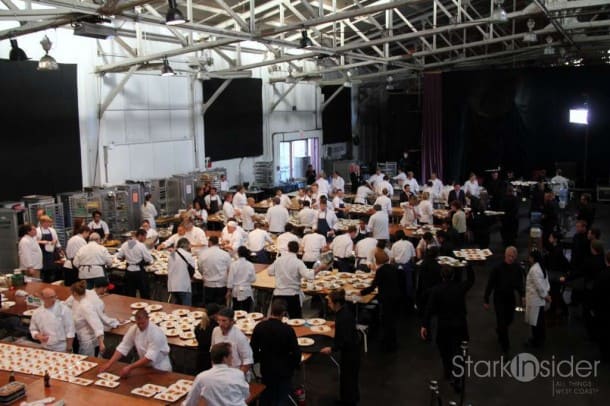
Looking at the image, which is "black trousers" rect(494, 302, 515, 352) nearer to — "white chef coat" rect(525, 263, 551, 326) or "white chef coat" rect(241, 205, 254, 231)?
"white chef coat" rect(525, 263, 551, 326)

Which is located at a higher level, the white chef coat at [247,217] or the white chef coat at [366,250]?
the white chef coat at [247,217]

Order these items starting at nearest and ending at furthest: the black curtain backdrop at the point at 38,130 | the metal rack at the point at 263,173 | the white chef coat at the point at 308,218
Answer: the black curtain backdrop at the point at 38,130, the white chef coat at the point at 308,218, the metal rack at the point at 263,173

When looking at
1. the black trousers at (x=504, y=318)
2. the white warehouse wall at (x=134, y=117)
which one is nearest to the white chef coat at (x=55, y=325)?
the black trousers at (x=504, y=318)

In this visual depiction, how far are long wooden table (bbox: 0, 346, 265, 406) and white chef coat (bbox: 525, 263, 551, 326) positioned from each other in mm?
4001

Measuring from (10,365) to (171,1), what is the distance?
431cm

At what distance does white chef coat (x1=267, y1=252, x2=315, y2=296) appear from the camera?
7734 millimetres

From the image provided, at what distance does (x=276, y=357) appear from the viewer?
17.9 ft

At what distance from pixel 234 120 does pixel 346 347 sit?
43.0ft

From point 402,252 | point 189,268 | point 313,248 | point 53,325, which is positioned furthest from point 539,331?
point 53,325

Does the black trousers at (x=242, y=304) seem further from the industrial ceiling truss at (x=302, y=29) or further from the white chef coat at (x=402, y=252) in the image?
the industrial ceiling truss at (x=302, y=29)

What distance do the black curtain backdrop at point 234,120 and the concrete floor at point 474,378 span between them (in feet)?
33.3

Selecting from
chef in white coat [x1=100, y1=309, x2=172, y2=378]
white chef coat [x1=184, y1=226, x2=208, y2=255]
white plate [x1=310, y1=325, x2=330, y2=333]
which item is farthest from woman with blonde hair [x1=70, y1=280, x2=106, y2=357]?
white chef coat [x1=184, y1=226, x2=208, y2=255]

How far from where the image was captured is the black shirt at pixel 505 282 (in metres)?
7.53

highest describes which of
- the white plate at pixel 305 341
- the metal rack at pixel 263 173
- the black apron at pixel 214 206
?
the metal rack at pixel 263 173
